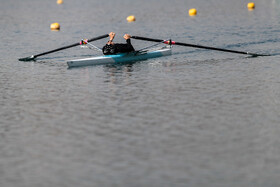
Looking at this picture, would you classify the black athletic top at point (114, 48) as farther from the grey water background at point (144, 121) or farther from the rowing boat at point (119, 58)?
the grey water background at point (144, 121)

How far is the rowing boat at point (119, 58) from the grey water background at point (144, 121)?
577 millimetres

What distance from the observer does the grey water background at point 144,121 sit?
1152 cm

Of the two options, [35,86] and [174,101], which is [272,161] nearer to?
[174,101]

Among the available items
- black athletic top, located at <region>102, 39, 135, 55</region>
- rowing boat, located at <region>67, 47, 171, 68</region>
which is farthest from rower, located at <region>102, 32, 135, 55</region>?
rowing boat, located at <region>67, 47, 171, 68</region>

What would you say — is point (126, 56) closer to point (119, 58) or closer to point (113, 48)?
point (119, 58)

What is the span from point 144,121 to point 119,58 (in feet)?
39.5

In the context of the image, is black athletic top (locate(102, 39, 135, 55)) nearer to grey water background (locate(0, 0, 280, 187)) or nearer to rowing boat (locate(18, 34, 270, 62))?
rowing boat (locate(18, 34, 270, 62))

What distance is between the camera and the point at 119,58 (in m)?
27.4

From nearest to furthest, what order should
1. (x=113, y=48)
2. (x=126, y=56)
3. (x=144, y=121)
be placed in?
(x=144, y=121)
(x=113, y=48)
(x=126, y=56)

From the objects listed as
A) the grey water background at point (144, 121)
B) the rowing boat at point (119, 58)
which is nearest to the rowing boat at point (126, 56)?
the rowing boat at point (119, 58)

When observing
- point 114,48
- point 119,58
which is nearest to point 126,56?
point 119,58

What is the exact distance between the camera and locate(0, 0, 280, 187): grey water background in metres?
11.5

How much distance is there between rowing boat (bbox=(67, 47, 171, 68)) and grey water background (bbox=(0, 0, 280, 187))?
58 centimetres

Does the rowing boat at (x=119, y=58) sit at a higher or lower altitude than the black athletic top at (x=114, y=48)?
lower
